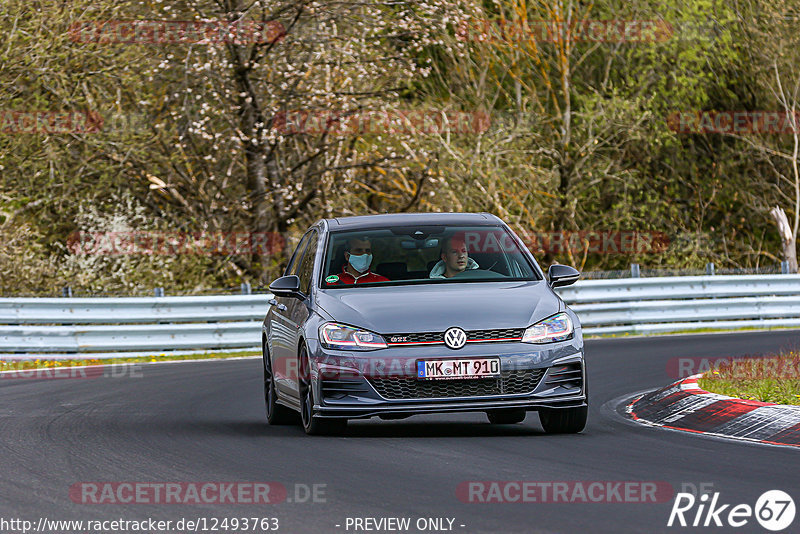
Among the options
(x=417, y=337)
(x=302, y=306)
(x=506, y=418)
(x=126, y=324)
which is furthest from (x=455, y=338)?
(x=126, y=324)

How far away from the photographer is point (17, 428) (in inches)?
472

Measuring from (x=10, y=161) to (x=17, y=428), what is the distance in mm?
16582

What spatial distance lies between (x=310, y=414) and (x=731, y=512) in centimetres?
437

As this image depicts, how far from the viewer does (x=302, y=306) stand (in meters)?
11.4

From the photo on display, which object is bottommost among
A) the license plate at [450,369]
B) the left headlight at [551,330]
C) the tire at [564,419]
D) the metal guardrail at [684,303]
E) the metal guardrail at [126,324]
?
the metal guardrail at [684,303]

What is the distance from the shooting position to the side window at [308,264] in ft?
38.9

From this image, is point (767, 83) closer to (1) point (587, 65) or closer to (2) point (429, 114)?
(1) point (587, 65)

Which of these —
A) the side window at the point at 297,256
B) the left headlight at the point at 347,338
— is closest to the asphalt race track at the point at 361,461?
the left headlight at the point at 347,338

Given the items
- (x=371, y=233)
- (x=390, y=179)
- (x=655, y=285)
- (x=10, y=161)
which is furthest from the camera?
(x=390, y=179)

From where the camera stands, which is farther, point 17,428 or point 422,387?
point 17,428

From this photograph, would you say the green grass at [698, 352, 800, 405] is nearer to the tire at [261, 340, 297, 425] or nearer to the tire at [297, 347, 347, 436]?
the tire at [297, 347, 347, 436]

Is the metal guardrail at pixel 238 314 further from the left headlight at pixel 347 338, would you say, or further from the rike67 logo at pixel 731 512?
the rike67 logo at pixel 731 512

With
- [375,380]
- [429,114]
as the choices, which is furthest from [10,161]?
[375,380]

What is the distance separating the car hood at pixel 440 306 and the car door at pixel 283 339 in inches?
26.6
